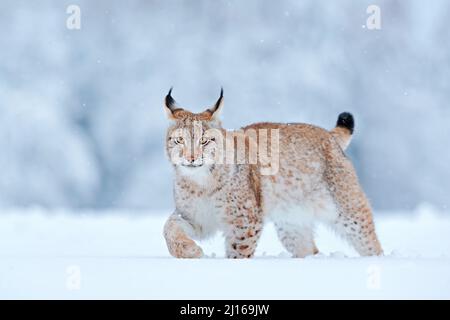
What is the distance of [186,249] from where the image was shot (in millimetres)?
6527

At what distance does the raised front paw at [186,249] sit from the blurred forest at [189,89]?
683 inches

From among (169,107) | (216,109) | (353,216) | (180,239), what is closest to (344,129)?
(353,216)

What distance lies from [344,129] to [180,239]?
2.49 meters

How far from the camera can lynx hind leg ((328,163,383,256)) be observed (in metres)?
7.52

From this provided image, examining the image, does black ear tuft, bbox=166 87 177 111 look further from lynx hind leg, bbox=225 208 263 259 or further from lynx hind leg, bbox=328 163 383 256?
lynx hind leg, bbox=328 163 383 256

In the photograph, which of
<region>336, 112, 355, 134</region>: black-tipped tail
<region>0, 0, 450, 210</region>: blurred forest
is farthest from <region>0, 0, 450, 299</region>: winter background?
<region>336, 112, 355, 134</region>: black-tipped tail

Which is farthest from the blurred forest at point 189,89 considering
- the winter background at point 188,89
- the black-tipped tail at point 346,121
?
the black-tipped tail at point 346,121

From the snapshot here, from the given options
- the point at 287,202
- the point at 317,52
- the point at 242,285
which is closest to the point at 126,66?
the point at 317,52

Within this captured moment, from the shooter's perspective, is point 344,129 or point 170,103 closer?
point 170,103

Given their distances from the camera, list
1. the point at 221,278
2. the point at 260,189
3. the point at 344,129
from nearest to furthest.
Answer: the point at 221,278 < the point at 260,189 < the point at 344,129

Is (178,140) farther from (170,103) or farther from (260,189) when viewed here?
(260,189)

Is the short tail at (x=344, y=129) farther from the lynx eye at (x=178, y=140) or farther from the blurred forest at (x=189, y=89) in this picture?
the blurred forest at (x=189, y=89)

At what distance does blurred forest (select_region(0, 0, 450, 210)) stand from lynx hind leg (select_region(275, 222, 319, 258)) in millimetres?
16041

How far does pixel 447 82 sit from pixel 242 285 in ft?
72.2
